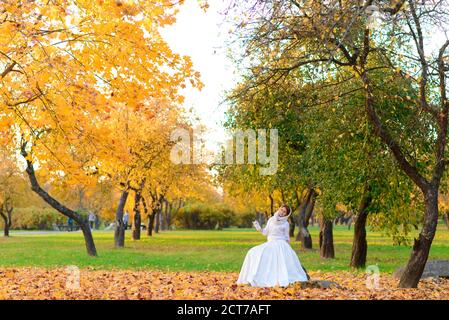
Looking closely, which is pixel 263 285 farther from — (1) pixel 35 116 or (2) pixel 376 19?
(1) pixel 35 116

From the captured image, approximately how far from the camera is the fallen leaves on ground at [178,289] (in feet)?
38.1

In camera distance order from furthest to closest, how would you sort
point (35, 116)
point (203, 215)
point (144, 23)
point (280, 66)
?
1. point (203, 215)
2. point (35, 116)
3. point (280, 66)
4. point (144, 23)

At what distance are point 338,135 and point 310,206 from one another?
17.4 metres

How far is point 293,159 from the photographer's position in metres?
24.9

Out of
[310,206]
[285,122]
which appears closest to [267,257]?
[285,122]

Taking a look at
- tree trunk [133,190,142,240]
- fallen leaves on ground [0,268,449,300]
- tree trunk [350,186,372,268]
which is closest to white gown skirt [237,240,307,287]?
fallen leaves on ground [0,268,449,300]

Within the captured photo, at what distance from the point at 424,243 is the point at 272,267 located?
308cm

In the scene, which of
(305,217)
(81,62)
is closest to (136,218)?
(305,217)

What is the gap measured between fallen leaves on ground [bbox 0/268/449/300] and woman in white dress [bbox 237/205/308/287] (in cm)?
42

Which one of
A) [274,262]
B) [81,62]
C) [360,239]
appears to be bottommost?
[274,262]

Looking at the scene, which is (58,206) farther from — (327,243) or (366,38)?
(366,38)

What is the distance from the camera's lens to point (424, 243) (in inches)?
508

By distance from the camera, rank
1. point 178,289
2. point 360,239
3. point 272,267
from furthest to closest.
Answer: point 360,239 < point 272,267 < point 178,289

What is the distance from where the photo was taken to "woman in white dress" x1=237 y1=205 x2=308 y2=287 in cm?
1329
